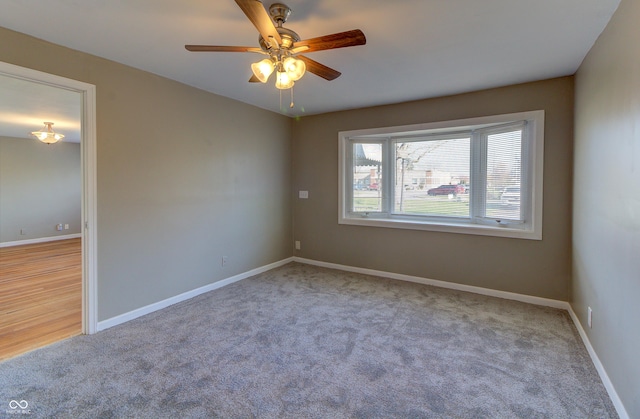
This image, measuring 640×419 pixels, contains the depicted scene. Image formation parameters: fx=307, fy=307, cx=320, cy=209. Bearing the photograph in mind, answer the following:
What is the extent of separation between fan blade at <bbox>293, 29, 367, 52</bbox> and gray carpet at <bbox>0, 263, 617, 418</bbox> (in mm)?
2087

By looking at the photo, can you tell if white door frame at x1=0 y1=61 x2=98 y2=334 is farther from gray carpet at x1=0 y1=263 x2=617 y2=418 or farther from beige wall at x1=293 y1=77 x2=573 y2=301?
beige wall at x1=293 y1=77 x2=573 y2=301

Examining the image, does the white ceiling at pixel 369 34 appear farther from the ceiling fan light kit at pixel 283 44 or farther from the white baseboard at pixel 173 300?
the white baseboard at pixel 173 300

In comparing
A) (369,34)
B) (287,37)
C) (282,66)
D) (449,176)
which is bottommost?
(449,176)

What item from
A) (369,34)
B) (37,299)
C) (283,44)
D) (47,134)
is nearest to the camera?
(283,44)

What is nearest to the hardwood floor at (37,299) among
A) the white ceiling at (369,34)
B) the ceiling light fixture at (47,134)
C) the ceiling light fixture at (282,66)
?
the ceiling light fixture at (47,134)

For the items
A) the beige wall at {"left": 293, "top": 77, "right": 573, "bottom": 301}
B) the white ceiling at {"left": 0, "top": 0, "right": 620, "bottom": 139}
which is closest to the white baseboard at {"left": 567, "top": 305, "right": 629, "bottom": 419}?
the beige wall at {"left": 293, "top": 77, "right": 573, "bottom": 301}

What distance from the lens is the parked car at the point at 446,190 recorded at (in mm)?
3961

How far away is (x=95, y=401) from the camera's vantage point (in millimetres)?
1823

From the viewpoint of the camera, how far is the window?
335cm

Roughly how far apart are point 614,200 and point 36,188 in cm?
955

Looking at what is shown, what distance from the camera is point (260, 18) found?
1.55m

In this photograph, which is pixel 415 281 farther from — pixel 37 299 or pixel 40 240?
pixel 40 240

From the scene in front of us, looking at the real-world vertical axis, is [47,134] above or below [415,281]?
above

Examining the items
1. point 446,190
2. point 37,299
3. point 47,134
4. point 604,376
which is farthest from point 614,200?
point 47,134
